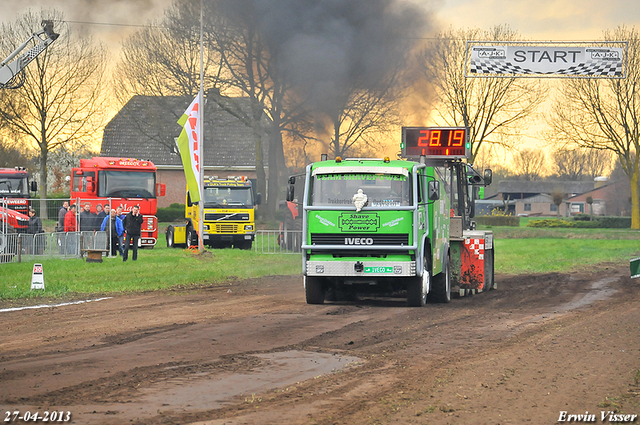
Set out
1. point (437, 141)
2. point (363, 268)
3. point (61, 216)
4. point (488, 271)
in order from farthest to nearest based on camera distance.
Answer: point (61, 216) < point (488, 271) < point (437, 141) < point (363, 268)

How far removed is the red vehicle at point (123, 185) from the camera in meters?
27.8

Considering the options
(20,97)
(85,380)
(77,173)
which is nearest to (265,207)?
(77,173)


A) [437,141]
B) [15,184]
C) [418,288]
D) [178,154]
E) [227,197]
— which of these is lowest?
[418,288]

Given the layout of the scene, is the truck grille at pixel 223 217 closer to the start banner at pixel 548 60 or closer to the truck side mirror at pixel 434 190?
the start banner at pixel 548 60

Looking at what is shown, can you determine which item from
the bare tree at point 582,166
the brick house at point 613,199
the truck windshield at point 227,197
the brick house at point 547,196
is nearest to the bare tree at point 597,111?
the truck windshield at point 227,197

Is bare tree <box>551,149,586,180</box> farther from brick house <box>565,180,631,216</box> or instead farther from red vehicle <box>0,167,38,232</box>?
red vehicle <box>0,167,38,232</box>

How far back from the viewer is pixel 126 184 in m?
28.0

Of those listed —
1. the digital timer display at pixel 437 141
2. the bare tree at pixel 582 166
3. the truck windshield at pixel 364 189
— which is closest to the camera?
the truck windshield at pixel 364 189

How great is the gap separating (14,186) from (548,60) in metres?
20.6

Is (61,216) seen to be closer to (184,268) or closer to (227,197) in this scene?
(227,197)

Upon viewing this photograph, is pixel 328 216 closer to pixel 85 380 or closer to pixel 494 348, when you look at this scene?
pixel 494 348

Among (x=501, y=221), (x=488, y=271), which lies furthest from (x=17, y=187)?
(x=501, y=221)

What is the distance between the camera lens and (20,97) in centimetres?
4356

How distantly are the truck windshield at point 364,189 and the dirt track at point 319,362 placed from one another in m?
1.91
